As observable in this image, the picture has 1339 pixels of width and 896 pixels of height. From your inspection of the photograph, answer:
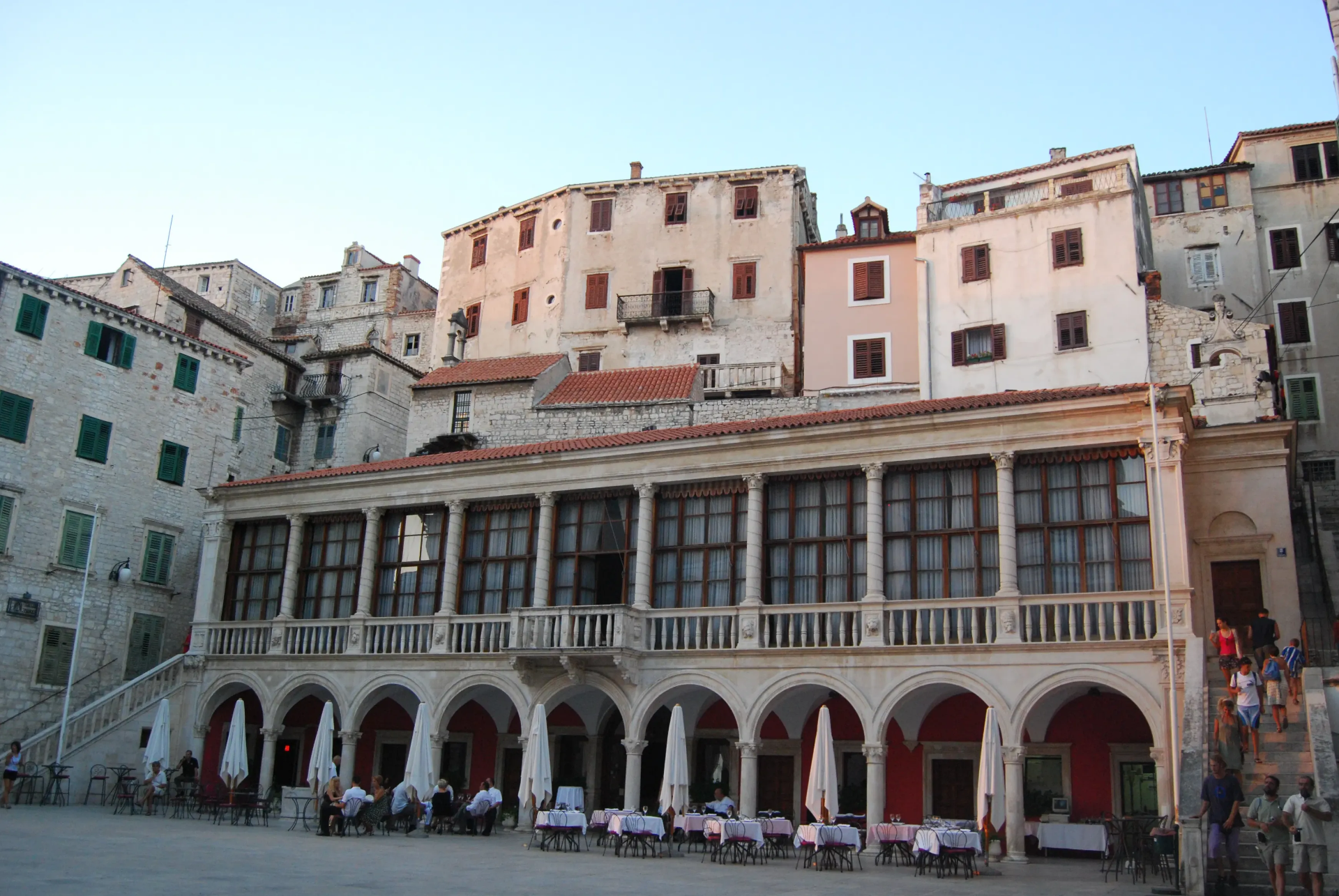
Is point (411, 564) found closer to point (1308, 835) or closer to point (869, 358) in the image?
Answer: point (869, 358)

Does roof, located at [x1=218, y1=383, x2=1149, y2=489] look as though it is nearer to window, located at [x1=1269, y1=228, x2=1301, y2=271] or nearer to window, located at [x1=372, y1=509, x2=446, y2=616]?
window, located at [x1=372, y1=509, x2=446, y2=616]

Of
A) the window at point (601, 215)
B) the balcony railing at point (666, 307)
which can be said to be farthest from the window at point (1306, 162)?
the window at point (601, 215)

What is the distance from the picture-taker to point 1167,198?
139ft

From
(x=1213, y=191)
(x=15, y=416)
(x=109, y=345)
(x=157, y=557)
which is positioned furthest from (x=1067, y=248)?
(x=15, y=416)

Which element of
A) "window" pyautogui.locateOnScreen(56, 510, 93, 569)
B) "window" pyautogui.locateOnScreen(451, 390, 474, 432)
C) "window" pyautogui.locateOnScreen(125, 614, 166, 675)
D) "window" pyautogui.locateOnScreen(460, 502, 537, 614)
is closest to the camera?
"window" pyautogui.locateOnScreen(460, 502, 537, 614)

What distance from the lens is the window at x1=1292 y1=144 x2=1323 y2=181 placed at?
4109 centimetres

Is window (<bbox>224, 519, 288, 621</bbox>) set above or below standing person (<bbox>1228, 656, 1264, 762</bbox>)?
above

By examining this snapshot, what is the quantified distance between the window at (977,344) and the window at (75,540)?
1012 inches

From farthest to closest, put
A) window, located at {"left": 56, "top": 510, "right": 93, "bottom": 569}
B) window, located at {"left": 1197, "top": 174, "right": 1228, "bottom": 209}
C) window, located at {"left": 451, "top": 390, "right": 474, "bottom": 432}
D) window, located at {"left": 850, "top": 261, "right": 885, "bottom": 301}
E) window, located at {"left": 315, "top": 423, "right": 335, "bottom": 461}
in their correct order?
window, located at {"left": 315, "top": 423, "right": 335, "bottom": 461} < window, located at {"left": 451, "top": 390, "right": 474, "bottom": 432} < window, located at {"left": 1197, "top": 174, "right": 1228, "bottom": 209} < window, located at {"left": 850, "top": 261, "right": 885, "bottom": 301} < window, located at {"left": 56, "top": 510, "right": 93, "bottom": 569}

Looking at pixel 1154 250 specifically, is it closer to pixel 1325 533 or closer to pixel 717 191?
pixel 1325 533

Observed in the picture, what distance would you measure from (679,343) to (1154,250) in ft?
56.5

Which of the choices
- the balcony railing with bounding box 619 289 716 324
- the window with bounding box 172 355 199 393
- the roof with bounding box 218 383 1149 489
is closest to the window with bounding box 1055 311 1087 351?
the roof with bounding box 218 383 1149 489

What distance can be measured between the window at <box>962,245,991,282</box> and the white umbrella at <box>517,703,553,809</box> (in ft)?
66.2

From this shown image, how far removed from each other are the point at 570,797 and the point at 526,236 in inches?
1110
